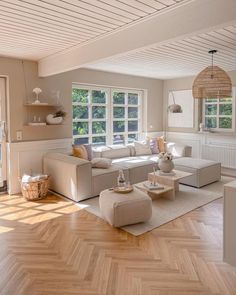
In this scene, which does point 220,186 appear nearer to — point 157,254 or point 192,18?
point 157,254

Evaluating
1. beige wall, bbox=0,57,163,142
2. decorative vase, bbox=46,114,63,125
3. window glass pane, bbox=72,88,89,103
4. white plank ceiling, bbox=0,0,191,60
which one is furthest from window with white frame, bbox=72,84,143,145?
white plank ceiling, bbox=0,0,191,60

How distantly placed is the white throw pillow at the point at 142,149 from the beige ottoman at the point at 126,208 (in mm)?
2801

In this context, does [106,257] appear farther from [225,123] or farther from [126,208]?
[225,123]

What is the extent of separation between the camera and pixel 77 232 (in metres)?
3.29

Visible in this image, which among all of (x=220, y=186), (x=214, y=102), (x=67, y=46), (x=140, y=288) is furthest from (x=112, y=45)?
(x=214, y=102)

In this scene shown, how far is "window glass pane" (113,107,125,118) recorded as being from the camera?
667 centimetres

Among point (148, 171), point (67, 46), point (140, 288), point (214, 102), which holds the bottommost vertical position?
point (140, 288)

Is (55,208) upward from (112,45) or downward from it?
downward

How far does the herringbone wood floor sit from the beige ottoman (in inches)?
5.7

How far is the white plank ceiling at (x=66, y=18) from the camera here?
2523 mm

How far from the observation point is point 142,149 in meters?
6.38

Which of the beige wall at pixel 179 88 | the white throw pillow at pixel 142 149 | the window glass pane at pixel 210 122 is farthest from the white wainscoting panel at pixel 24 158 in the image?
the window glass pane at pixel 210 122

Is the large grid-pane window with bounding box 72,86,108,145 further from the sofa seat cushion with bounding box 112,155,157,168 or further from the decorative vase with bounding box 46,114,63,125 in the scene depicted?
the sofa seat cushion with bounding box 112,155,157,168

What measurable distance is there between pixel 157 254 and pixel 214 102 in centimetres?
506
